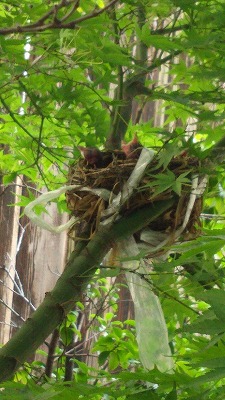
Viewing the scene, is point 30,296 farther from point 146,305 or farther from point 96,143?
point 146,305

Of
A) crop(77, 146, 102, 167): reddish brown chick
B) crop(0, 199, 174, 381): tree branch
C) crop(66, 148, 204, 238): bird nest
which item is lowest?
crop(0, 199, 174, 381): tree branch

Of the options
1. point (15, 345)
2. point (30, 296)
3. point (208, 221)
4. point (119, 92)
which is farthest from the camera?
point (30, 296)

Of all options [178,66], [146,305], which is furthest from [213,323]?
[178,66]

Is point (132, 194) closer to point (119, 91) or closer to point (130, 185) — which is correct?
point (130, 185)

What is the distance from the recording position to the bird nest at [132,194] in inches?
29.1

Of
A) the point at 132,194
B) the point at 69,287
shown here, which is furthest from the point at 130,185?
the point at 69,287

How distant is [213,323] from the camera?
1.29 feet

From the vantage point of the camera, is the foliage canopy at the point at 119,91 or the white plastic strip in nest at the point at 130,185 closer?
the foliage canopy at the point at 119,91

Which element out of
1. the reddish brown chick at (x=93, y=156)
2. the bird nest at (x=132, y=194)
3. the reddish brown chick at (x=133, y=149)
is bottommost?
the bird nest at (x=132, y=194)

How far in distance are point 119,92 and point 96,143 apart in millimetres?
91

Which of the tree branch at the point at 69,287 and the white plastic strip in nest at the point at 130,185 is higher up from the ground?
the white plastic strip in nest at the point at 130,185

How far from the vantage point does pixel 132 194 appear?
731mm

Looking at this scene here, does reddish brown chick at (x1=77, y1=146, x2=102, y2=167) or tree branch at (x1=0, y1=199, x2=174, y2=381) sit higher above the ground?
reddish brown chick at (x1=77, y1=146, x2=102, y2=167)

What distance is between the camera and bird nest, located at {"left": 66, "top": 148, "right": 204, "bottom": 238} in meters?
0.74
